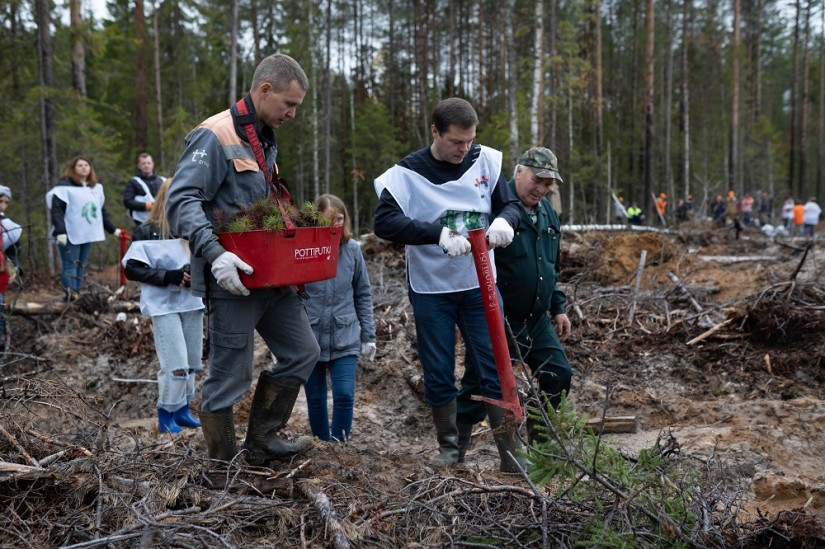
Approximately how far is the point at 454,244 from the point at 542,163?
102 centimetres

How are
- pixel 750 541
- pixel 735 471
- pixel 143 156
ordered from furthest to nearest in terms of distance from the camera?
pixel 143 156 → pixel 735 471 → pixel 750 541

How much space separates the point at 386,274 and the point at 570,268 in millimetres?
2695

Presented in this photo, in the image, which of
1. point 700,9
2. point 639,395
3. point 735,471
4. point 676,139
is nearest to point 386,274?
point 639,395

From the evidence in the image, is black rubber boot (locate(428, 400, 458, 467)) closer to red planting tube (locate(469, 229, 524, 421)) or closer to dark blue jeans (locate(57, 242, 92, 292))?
red planting tube (locate(469, 229, 524, 421))

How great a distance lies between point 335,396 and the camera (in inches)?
184

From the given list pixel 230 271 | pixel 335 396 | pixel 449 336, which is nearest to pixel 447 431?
pixel 449 336

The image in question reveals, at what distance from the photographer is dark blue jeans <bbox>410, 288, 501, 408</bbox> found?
393 cm

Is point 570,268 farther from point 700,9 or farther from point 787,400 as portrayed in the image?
point 700,9

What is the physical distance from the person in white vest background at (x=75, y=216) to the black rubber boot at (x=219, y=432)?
5481mm

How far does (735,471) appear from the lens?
14.3 ft

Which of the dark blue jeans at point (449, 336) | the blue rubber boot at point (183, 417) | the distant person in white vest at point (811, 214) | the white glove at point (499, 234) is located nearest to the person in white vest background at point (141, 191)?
the blue rubber boot at point (183, 417)

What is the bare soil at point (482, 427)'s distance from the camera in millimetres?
2893

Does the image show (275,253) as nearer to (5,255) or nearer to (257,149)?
(257,149)

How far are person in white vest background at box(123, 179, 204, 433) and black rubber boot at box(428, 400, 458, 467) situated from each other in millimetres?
2228
